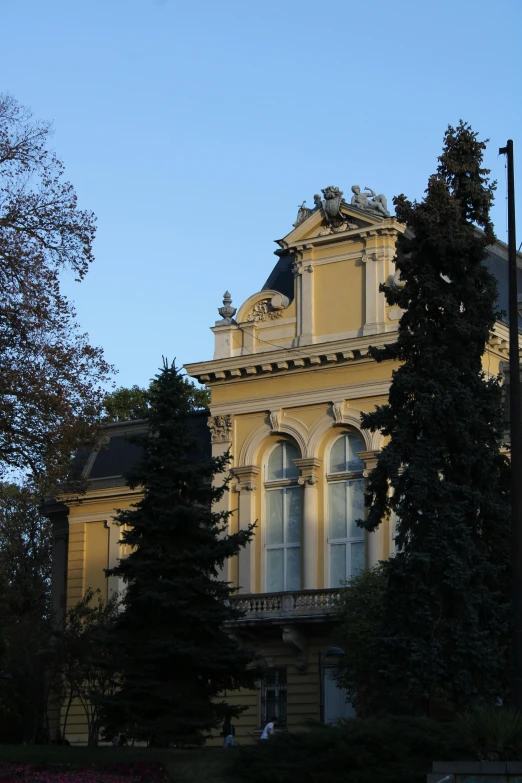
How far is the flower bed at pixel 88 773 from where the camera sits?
70.7 feet

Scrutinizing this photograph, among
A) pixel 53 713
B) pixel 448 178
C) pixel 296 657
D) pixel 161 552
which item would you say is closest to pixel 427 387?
pixel 448 178

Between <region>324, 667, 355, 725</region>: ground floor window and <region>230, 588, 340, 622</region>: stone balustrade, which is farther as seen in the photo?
<region>324, 667, 355, 725</region>: ground floor window

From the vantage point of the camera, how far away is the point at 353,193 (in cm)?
4078

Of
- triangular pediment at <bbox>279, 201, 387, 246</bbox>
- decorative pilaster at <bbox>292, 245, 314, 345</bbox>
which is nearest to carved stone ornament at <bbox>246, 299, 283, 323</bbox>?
decorative pilaster at <bbox>292, 245, 314, 345</bbox>

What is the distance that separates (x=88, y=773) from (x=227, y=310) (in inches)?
897

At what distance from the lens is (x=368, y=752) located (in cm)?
1877

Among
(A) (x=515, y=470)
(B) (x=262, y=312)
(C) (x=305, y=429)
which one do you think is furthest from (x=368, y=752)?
(B) (x=262, y=312)

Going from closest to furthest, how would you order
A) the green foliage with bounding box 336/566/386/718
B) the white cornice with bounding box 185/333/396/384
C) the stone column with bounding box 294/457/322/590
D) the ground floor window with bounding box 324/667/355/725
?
the green foliage with bounding box 336/566/386/718 → the ground floor window with bounding box 324/667/355/725 → the white cornice with bounding box 185/333/396/384 → the stone column with bounding box 294/457/322/590

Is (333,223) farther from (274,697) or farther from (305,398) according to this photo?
(274,697)

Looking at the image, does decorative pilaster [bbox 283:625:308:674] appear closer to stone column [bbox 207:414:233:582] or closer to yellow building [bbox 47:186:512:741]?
yellow building [bbox 47:186:512:741]

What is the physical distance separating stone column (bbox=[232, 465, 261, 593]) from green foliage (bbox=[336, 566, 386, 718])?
510 cm

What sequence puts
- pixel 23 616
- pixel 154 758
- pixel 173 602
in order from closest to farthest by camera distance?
1. pixel 154 758
2. pixel 173 602
3. pixel 23 616

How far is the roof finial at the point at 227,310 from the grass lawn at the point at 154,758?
64.0 feet

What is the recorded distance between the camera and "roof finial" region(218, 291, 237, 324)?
140 ft
